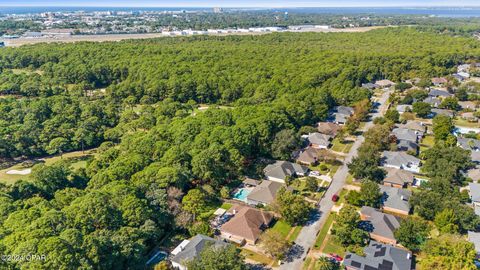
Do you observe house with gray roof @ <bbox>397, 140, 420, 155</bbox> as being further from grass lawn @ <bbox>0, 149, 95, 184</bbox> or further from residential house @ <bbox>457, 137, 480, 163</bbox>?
grass lawn @ <bbox>0, 149, 95, 184</bbox>

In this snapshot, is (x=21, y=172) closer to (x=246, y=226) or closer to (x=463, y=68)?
(x=246, y=226)

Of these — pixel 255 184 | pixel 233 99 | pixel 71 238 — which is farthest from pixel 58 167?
pixel 233 99

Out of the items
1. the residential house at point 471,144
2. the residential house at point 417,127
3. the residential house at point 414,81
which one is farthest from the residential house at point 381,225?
the residential house at point 414,81

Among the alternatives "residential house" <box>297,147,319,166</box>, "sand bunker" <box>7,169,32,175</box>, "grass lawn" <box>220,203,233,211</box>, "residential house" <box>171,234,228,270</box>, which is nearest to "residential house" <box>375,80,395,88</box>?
"residential house" <box>297,147,319,166</box>

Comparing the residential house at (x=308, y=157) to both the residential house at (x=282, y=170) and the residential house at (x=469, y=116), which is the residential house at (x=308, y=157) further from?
the residential house at (x=469, y=116)

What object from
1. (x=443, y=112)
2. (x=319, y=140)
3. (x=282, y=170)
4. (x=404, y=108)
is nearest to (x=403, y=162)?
(x=319, y=140)
